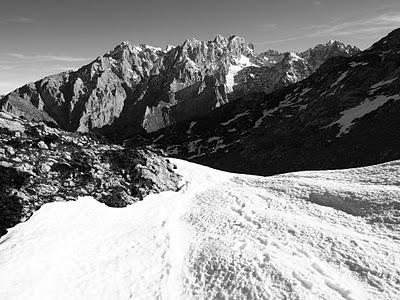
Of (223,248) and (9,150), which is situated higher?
(9,150)

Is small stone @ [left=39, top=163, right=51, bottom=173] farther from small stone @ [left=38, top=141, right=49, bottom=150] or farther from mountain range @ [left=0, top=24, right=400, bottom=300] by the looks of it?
small stone @ [left=38, top=141, right=49, bottom=150]

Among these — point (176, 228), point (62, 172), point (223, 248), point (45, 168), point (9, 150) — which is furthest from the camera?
point (62, 172)

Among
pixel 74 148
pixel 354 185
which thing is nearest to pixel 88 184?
pixel 74 148

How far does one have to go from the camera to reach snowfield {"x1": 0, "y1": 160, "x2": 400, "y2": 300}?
1535 cm

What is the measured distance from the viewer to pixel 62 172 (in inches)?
1192

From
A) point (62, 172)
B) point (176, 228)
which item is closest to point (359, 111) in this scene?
point (176, 228)

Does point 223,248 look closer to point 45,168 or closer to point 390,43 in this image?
point 45,168

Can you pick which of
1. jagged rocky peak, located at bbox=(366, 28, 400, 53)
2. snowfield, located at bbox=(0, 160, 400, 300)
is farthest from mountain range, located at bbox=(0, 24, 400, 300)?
jagged rocky peak, located at bbox=(366, 28, 400, 53)

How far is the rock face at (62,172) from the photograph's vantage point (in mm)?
25672

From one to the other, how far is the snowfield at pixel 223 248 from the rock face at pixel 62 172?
1.43m

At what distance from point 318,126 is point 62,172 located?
111754mm

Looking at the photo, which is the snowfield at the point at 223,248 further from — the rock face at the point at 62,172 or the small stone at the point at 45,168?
the small stone at the point at 45,168

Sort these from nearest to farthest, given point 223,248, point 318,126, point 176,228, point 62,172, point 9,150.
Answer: point 223,248 < point 176,228 < point 9,150 < point 62,172 < point 318,126

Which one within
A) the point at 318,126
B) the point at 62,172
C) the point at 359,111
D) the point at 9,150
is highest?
the point at 9,150
